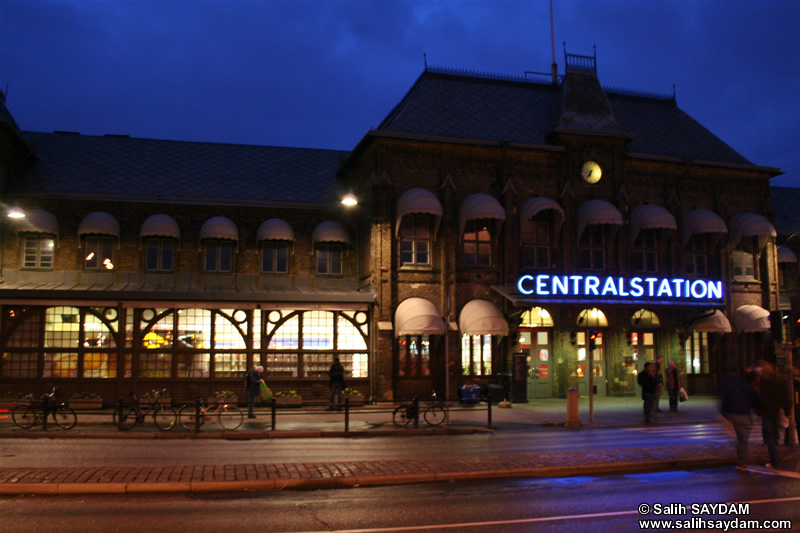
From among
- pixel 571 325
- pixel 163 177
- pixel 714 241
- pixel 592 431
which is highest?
pixel 163 177

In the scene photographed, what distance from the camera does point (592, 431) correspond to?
66.0 ft

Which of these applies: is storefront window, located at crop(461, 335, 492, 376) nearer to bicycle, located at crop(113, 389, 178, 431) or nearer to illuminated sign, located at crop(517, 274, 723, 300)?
illuminated sign, located at crop(517, 274, 723, 300)

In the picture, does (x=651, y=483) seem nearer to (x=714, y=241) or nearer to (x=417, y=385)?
(x=417, y=385)

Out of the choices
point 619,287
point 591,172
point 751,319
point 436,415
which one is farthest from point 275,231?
point 751,319

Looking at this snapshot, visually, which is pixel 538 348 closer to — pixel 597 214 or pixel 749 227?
pixel 597 214

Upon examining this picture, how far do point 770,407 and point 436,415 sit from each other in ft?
36.1

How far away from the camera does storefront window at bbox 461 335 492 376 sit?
28.9 meters

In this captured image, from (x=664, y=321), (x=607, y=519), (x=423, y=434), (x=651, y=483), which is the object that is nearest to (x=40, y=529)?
(x=607, y=519)

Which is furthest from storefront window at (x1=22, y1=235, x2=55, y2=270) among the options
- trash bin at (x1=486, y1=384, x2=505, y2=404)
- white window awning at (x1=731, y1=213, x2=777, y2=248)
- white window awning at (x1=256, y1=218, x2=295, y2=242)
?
white window awning at (x1=731, y1=213, x2=777, y2=248)

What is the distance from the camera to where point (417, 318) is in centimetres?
2655

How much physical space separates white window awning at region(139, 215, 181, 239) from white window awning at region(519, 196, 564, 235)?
1410 centimetres

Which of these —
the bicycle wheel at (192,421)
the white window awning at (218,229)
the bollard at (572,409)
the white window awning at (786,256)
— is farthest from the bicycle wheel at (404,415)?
the white window awning at (786,256)

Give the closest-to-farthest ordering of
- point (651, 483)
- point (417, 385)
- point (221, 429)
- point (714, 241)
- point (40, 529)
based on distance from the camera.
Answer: point (40, 529)
point (651, 483)
point (221, 429)
point (417, 385)
point (714, 241)

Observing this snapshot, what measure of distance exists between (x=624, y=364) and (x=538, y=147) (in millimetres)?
9914
